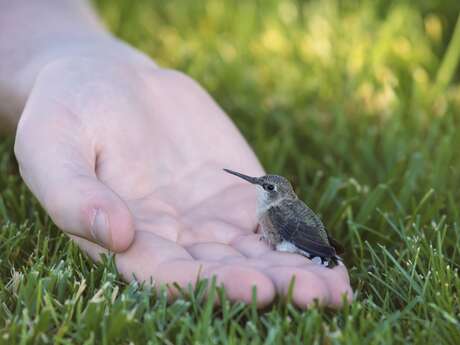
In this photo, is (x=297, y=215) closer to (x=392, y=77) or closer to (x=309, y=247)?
(x=309, y=247)

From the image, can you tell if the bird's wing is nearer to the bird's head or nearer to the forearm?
the bird's head

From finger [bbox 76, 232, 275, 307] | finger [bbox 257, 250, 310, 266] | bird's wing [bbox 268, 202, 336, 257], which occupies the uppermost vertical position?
bird's wing [bbox 268, 202, 336, 257]

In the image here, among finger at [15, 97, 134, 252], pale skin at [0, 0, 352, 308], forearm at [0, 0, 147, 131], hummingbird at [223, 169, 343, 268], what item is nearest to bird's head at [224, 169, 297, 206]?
hummingbird at [223, 169, 343, 268]

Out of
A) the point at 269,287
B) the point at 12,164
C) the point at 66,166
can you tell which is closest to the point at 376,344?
the point at 269,287

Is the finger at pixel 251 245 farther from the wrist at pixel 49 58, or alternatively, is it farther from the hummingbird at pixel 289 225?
the wrist at pixel 49 58

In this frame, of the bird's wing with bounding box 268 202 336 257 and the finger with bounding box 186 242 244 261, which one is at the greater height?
the bird's wing with bounding box 268 202 336 257

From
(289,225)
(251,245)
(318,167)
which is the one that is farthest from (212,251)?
(318,167)

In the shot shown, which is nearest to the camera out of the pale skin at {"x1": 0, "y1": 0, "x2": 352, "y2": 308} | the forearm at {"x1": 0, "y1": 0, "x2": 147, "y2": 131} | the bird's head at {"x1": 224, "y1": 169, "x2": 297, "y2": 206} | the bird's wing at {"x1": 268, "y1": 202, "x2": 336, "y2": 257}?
the pale skin at {"x1": 0, "y1": 0, "x2": 352, "y2": 308}
